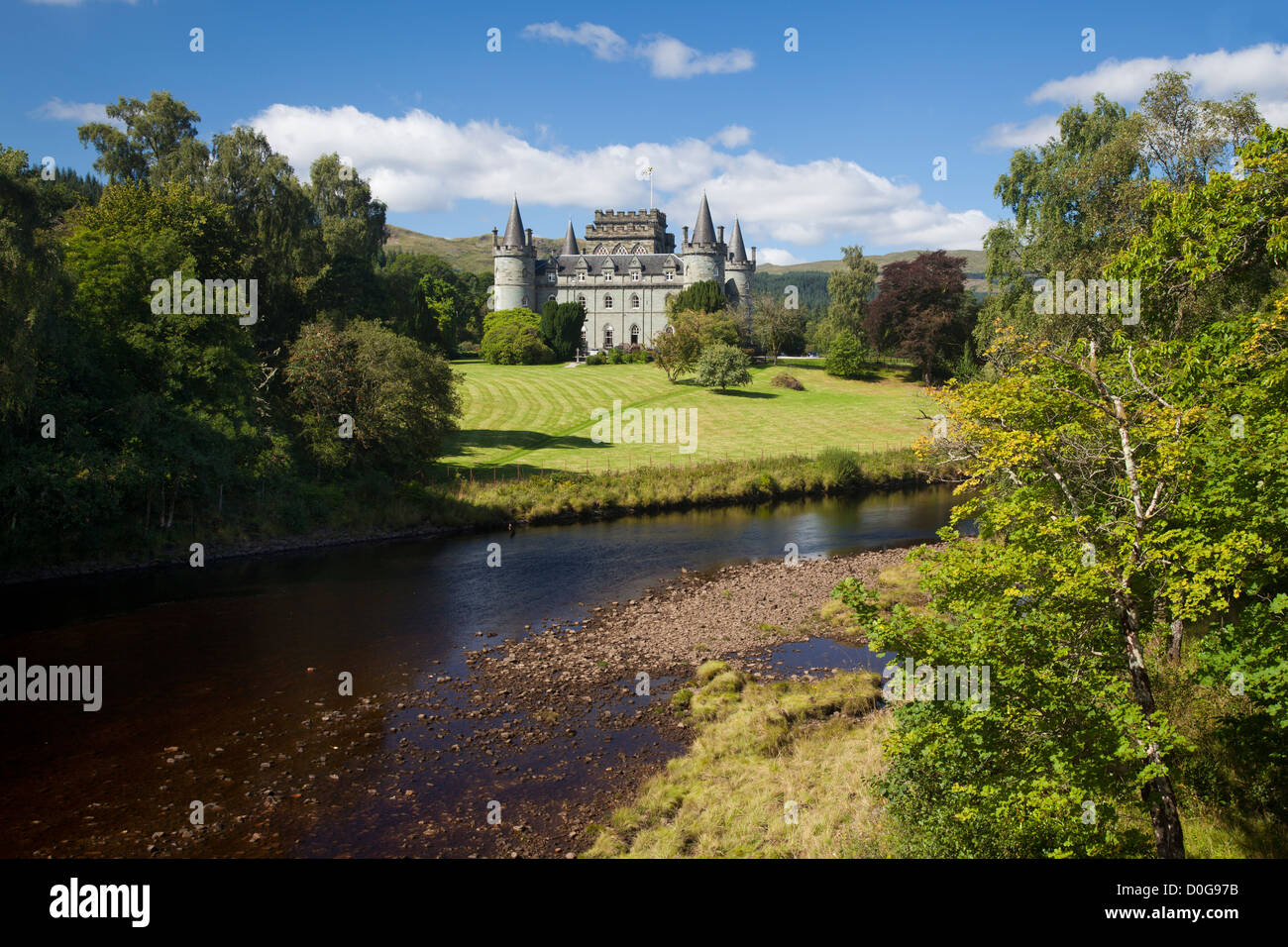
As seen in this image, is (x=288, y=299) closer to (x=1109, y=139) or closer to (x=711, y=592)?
(x=711, y=592)

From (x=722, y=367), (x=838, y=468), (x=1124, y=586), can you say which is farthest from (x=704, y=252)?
(x=1124, y=586)

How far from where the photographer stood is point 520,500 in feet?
114

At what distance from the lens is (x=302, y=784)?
43.3 feet

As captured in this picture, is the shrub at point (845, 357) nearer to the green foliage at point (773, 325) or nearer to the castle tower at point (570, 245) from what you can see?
the green foliage at point (773, 325)

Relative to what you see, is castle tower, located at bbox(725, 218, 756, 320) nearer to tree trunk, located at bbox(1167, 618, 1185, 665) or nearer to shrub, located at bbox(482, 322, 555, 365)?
shrub, located at bbox(482, 322, 555, 365)

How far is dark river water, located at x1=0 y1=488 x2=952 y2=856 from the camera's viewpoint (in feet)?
45.4

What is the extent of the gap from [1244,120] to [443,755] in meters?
21.6

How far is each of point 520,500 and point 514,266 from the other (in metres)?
65.6

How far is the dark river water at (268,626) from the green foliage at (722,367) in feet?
97.4

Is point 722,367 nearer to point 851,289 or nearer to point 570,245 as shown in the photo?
point 851,289

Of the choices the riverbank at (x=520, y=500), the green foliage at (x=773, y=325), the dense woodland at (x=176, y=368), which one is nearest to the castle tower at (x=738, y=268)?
the green foliage at (x=773, y=325)

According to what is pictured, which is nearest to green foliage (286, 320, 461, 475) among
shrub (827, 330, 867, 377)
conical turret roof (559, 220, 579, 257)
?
shrub (827, 330, 867, 377)

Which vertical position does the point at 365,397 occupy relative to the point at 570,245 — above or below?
below
